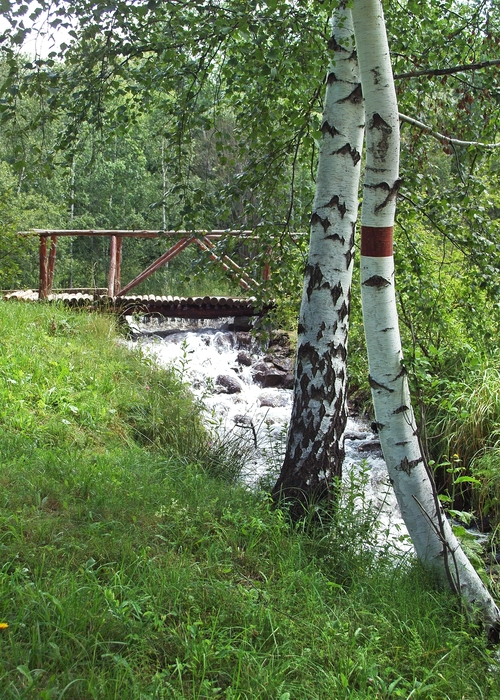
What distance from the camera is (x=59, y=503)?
326 cm

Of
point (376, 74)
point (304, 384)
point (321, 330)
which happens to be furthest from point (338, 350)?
point (376, 74)

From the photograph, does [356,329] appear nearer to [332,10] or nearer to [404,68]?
[404,68]

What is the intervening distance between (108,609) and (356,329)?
5541 mm

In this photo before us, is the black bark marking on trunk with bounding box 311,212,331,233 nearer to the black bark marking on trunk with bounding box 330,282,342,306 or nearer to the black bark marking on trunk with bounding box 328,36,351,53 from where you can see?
the black bark marking on trunk with bounding box 330,282,342,306

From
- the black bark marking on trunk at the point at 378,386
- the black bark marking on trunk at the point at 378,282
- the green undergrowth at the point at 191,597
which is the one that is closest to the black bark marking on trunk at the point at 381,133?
the black bark marking on trunk at the point at 378,282

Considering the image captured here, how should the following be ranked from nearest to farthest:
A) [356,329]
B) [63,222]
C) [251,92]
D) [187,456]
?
[251,92], [187,456], [356,329], [63,222]

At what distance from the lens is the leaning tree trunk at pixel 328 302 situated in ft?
12.2

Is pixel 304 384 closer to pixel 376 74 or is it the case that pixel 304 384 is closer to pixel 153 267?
pixel 376 74

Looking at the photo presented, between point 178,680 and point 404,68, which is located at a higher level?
point 404,68

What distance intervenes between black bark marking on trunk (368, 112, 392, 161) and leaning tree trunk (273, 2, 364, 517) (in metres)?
0.89

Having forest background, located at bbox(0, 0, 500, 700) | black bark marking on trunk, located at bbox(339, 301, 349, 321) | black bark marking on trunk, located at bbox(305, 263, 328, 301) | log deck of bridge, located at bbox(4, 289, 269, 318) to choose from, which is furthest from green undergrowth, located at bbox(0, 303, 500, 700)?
log deck of bridge, located at bbox(4, 289, 269, 318)

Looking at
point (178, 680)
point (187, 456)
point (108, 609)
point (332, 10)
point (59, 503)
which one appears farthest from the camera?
point (187, 456)

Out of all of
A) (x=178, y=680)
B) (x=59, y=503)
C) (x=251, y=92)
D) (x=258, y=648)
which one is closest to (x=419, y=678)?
(x=258, y=648)

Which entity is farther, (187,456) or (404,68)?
(187,456)
